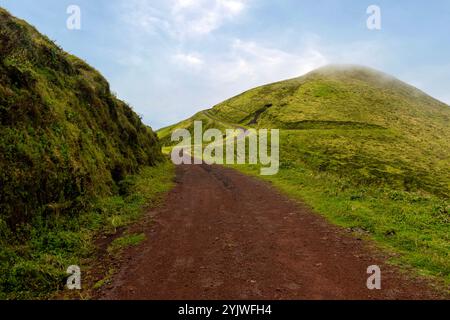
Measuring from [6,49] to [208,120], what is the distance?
10563cm

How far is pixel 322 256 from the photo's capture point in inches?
425

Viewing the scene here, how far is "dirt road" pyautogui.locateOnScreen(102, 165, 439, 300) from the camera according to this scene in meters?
8.46

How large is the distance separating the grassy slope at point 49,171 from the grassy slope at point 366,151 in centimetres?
1045

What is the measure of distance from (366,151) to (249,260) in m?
67.9

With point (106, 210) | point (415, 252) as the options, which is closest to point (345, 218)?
point (415, 252)

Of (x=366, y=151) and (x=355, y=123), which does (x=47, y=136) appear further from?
(x=355, y=123)

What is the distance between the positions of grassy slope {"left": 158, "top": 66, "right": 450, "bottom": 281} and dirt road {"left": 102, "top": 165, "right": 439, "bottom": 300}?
1.55 metres

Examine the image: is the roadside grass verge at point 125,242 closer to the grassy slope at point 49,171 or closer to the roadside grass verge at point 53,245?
the roadside grass verge at point 53,245

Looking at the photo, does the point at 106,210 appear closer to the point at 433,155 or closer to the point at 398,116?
the point at 433,155

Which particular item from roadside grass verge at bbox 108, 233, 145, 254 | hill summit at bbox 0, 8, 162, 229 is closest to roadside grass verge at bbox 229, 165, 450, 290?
roadside grass verge at bbox 108, 233, 145, 254

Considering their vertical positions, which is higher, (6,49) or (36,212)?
(6,49)

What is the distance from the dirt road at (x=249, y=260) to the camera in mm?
8461

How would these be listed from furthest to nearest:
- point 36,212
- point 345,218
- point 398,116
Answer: point 398,116 < point 345,218 < point 36,212

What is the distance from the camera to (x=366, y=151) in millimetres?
71500
